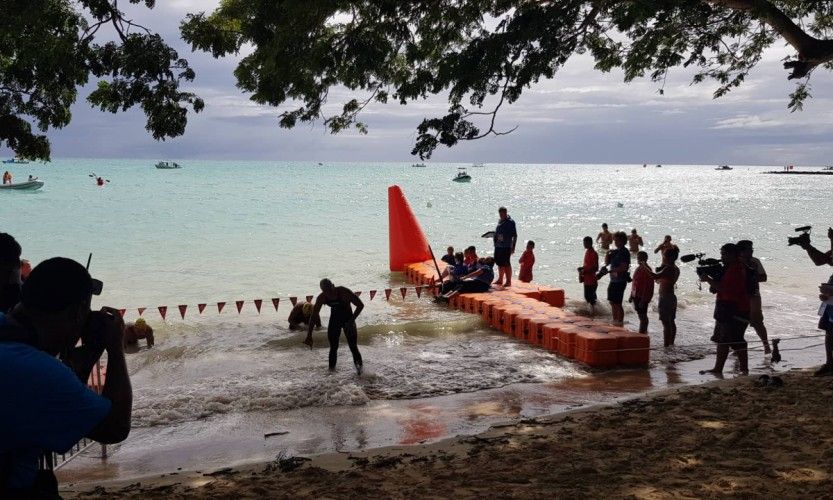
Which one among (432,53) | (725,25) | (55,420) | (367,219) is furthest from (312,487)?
(367,219)

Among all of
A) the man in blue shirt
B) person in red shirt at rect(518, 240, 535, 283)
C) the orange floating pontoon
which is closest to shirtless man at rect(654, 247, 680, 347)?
the orange floating pontoon

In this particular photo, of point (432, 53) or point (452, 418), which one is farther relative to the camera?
point (432, 53)

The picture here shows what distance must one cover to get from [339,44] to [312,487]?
5.60 metres

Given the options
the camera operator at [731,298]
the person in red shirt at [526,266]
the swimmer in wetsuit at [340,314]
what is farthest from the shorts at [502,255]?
the camera operator at [731,298]

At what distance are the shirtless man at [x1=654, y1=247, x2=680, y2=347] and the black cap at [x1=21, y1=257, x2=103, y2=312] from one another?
10.3m

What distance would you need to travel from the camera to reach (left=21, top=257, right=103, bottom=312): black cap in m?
2.51

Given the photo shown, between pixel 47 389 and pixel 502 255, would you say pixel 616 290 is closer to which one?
pixel 502 255

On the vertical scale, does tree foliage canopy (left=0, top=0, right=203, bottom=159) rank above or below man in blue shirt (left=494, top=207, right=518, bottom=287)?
above

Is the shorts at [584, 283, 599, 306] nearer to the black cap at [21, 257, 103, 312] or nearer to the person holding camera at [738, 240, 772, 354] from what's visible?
the person holding camera at [738, 240, 772, 354]

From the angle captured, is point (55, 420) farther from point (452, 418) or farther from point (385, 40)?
point (385, 40)

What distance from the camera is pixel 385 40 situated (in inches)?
353

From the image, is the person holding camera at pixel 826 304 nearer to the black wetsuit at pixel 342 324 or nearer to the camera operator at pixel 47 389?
the black wetsuit at pixel 342 324

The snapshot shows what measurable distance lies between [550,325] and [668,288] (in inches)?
81.9

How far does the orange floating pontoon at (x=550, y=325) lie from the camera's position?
11.1m
